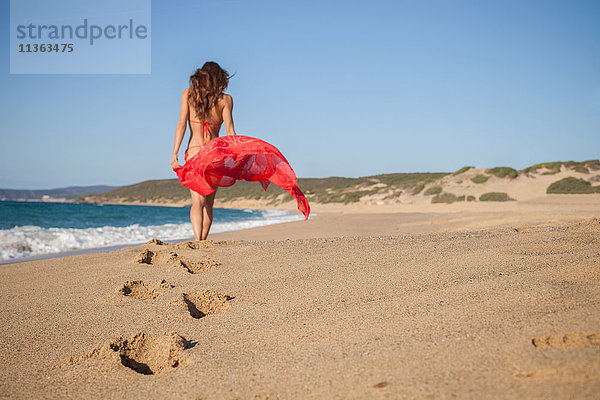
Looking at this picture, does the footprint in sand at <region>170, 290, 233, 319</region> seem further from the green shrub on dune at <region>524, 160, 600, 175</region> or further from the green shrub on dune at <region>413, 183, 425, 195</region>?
the green shrub on dune at <region>413, 183, 425, 195</region>

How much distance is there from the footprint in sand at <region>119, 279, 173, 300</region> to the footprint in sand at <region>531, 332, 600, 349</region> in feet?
7.68

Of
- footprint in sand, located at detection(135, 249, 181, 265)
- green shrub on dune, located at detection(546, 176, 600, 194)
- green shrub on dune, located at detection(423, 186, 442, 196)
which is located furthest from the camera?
green shrub on dune, located at detection(423, 186, 442, 196)

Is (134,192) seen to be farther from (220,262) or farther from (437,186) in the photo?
(220,262)

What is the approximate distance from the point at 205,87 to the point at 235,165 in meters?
0.98

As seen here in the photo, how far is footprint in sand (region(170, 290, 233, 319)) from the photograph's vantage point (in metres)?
2.58

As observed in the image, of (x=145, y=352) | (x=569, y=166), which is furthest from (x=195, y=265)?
(x=569, y=166)

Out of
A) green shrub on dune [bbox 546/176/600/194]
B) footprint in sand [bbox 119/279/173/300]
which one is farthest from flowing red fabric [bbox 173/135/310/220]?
green shrub on dune [bbox 546/176/600/194]

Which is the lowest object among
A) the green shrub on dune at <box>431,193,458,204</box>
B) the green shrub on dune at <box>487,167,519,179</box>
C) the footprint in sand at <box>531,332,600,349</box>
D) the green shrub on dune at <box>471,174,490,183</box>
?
the footprint in sand at <box>531,332,600,349</box>

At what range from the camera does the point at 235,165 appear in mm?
4816

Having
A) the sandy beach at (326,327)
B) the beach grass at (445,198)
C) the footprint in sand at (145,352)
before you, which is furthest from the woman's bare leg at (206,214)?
the beach grass at (445,198)

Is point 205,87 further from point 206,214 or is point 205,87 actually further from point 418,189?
point 418,189

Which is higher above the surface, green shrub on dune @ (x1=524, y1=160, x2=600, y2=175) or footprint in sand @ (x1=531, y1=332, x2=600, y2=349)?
green shrub on dune @ (x1=524, y1=160, x2=600, y2=175)

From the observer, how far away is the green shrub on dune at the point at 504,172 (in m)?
22.4

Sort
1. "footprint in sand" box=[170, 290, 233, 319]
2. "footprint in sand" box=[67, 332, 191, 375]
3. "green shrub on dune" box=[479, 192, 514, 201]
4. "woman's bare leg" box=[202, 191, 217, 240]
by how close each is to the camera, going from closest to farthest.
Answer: "footprint in sand" box=[67, 332, 191, 375] < "footprint in sand" box=[170, 290, 233, 319] < "woman's bare leg" box=[202, 191, 217, 240] < "green shrub on dune" box=[479, 192, 514, 201]
